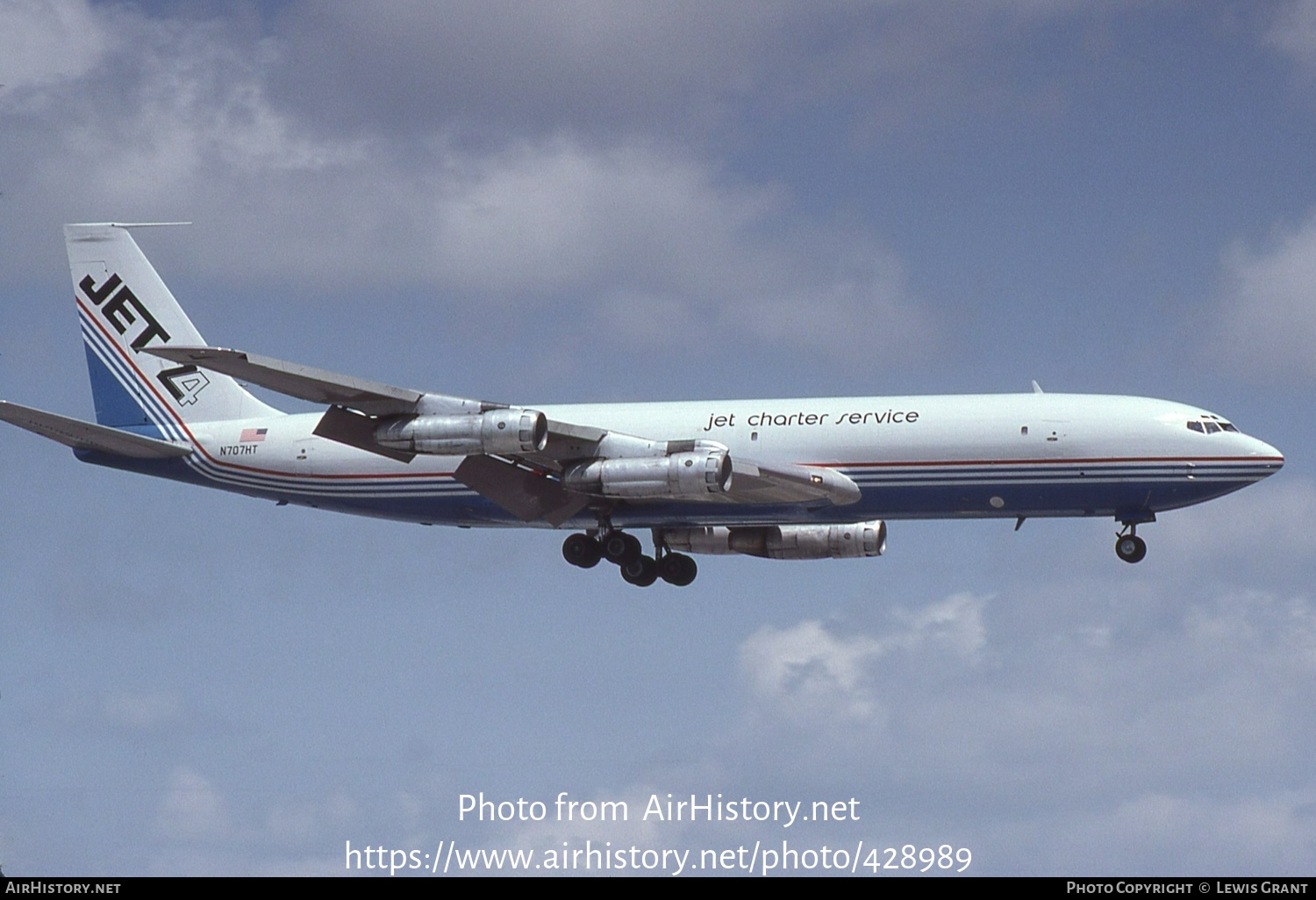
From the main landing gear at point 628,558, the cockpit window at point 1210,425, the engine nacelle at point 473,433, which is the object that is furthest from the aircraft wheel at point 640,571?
the cockpit window at point 1210,425

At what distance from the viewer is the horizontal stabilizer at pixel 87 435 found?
6253cm

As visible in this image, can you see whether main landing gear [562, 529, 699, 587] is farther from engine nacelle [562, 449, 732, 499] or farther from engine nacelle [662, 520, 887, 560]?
engine nacelle [562, 449, 732, 499]

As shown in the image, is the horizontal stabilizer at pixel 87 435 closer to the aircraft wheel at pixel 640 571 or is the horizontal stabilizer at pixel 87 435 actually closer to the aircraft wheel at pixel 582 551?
the aircraft wheel at pixel 582 551

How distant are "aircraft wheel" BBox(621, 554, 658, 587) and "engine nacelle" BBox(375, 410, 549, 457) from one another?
29.9 ft

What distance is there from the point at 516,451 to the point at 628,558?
9480 mm

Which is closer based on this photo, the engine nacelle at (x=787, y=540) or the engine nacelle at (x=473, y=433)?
the engine nacelle at (x=473, y=433)

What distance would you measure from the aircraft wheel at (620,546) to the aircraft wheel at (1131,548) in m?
15.8

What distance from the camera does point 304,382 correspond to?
57.9 metres

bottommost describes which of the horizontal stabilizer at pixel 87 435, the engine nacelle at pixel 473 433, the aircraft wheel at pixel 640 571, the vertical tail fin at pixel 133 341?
the engine nacelle at pixel 473 433

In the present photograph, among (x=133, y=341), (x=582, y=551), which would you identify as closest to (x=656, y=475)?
(x=582, y=551)

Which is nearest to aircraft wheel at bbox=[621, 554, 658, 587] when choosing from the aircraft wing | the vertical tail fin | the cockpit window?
the aircraft wing

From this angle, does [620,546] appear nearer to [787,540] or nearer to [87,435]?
[787,540]

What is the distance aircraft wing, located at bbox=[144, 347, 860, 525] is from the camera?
5778 cm
